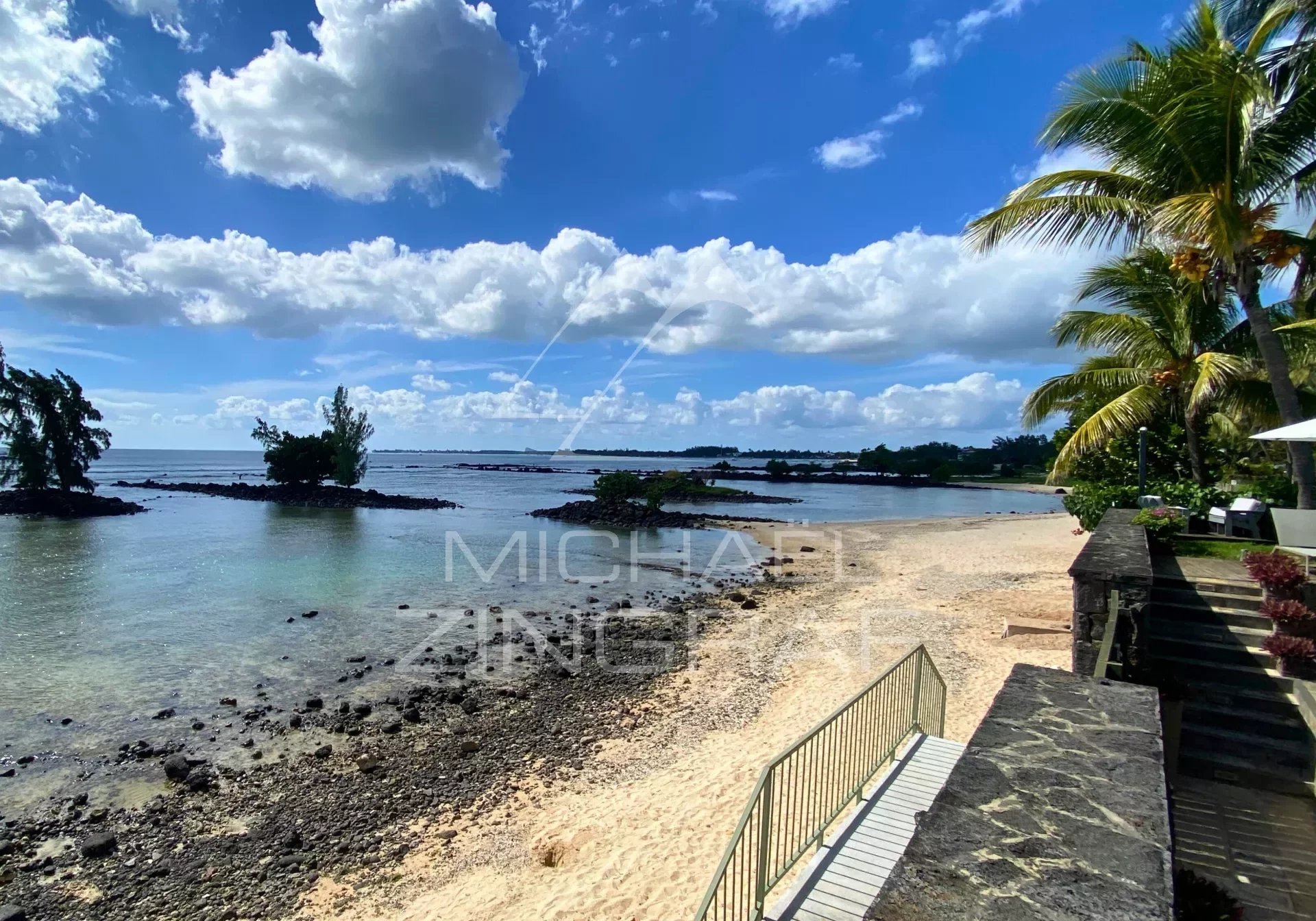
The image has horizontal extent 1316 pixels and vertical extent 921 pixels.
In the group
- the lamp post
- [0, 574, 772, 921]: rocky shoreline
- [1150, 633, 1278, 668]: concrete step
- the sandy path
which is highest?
the lamp post

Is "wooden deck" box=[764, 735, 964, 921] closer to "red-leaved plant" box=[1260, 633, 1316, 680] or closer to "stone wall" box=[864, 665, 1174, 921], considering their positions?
"stone wall" box=[864, 665, 1174, 921]

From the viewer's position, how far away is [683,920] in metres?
5.41

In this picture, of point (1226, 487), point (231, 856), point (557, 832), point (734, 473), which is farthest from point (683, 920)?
point (734, 473)

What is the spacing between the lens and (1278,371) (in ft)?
33.7

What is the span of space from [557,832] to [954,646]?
28.5 ft

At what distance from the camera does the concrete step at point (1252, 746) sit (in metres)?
5.72

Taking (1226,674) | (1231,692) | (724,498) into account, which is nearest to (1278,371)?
(1226,674)

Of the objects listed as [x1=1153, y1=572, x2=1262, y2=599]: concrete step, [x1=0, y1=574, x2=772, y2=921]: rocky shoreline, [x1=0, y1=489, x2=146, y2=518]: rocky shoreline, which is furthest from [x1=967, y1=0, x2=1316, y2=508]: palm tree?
[x1=0, y1=489, x2=146, y2=518]: rocky shoreline

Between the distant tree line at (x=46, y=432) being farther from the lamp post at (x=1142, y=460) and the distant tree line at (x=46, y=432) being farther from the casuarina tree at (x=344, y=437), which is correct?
the lamp post at (x=1142, y=460)

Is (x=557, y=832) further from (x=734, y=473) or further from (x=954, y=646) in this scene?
(x=734, y=473)

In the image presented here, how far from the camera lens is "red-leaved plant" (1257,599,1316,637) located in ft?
21.3

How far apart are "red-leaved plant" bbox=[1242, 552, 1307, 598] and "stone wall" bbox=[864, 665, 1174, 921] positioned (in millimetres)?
4750

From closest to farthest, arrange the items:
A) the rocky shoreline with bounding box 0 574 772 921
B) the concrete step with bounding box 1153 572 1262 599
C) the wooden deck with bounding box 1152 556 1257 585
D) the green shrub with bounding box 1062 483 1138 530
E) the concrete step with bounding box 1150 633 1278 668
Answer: the rocky shoreline with bounding box 0 574 772 921
the concrete step with bounding box 1150 633 1278 668
the concrete step with bounding box 1153 572 1262 599
the wooden deck with bounding box 1152 556 1257 585
the green shrub with bounding box 1062 483 1138 530

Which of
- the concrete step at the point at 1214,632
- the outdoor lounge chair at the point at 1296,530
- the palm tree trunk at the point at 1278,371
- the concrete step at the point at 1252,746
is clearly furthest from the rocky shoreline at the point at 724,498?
the concrete step at the point at 1252,746
